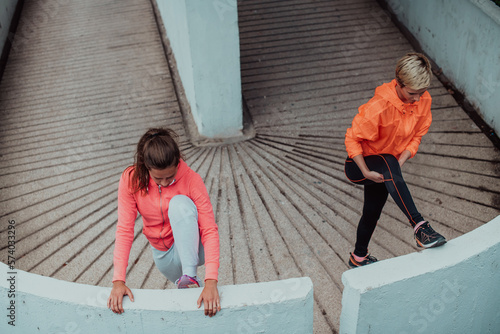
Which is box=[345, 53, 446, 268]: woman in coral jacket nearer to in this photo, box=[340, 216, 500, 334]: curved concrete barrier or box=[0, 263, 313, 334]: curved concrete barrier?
box=[340, 216, 500, 334]: curved concrete barrier

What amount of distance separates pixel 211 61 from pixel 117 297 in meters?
2.77

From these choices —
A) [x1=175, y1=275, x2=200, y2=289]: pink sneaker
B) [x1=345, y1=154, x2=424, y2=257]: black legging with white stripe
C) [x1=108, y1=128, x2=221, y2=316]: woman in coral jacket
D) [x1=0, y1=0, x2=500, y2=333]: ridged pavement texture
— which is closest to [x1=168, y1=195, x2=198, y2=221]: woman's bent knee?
[x1=108, y1=128, x2=221, y2=316]: woman in coral jacket

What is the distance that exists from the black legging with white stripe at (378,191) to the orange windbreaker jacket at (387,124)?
8 cm

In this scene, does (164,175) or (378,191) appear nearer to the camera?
(164,175)

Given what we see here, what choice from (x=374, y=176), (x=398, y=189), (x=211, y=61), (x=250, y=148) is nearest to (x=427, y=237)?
(x=398, y=189)

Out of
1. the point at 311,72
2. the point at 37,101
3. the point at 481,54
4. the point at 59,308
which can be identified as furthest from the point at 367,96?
the point at 59,308

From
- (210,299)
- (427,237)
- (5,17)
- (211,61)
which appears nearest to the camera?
(210,299)

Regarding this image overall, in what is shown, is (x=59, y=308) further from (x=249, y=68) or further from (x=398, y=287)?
(x=249, y=68)

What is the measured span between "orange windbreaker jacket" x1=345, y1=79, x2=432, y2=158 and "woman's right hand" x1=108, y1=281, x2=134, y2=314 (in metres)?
1.30

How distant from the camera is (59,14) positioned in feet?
23.6

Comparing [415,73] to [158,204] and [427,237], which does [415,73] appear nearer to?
[427,237]

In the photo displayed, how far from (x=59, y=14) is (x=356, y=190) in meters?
5.41

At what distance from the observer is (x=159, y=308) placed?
1987 millimetres

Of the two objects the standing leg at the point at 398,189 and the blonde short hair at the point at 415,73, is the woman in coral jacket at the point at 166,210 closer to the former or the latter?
the standing leg at the point at 398,189
